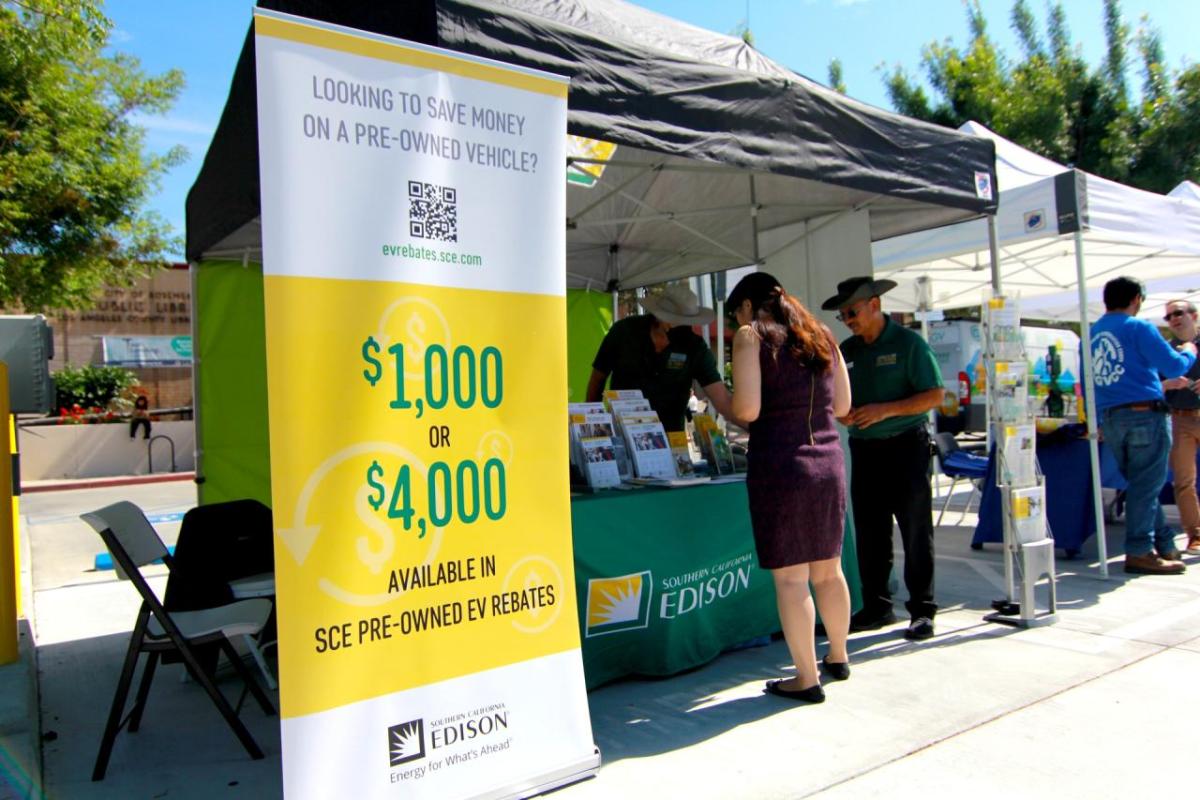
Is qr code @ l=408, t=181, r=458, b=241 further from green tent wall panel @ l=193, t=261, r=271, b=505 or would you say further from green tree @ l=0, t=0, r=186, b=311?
green tree @ l=0, t=0, r=186, b=311

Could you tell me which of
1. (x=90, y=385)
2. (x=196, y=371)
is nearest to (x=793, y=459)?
(x=196, y=371)

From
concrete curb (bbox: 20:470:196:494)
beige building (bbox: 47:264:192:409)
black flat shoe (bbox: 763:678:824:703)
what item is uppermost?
beige building (bbox: 47:264:192:409)

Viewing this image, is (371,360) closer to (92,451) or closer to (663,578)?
(663,578)

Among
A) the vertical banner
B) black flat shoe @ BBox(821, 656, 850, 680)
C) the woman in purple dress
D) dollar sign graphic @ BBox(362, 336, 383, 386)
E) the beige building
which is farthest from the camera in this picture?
the beige building

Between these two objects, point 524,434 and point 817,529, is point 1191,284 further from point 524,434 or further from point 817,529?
point 524,434

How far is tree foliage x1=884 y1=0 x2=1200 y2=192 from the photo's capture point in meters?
17.5

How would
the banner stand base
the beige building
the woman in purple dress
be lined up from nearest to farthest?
1. the banner stand base
2. the woman in purple dress
3. the beige building

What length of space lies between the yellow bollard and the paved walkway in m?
0.24

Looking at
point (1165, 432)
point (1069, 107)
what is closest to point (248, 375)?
point (1165, 432)

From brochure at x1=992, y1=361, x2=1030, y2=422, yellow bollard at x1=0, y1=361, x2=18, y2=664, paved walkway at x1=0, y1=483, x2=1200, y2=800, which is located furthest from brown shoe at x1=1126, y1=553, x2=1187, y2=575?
yellow bollard at x1=0, y1=361, x2=18, y2=664

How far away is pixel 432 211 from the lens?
8.11ft

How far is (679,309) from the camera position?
170 inches

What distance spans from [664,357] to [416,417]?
2.33 m

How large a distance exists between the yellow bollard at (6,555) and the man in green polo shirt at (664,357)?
9.66 ft
